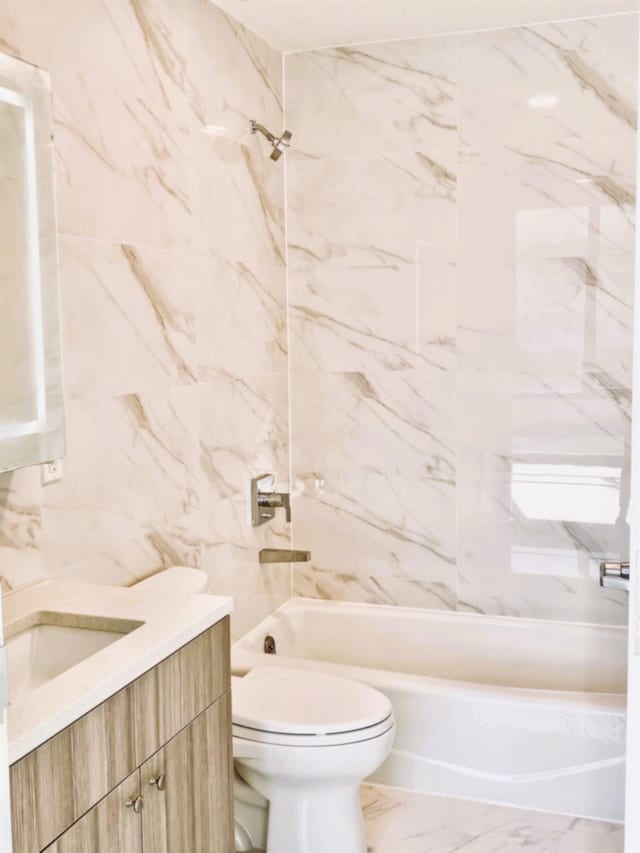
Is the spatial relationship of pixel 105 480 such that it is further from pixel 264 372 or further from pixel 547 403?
pixel 547 403

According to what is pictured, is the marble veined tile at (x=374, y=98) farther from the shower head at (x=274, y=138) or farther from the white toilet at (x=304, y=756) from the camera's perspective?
the white toilet at (x=304, y=756)

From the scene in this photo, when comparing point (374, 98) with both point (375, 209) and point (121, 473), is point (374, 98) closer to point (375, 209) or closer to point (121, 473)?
point (375, 209)

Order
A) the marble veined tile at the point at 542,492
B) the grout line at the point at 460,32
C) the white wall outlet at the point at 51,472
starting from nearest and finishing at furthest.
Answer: the white wall outlet at the point at 51,472 < the grout line at the point at 460,32 < the marble veined tile at the point at 542,492

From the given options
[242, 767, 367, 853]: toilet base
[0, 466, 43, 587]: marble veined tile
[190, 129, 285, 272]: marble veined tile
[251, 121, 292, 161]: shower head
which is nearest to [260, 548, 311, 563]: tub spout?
[242, 767, 367, 853]: toilet base

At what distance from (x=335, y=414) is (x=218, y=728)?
162 cm

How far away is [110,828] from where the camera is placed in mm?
1512

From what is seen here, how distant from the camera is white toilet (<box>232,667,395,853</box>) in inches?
87.4

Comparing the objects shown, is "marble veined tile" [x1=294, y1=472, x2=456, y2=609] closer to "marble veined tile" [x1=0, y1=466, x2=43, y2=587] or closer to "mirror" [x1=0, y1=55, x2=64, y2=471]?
"marble veined tile" [x1=0, y1=466, x2=43, y2=587]

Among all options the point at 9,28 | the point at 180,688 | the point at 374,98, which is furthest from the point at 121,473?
the point at 374,98

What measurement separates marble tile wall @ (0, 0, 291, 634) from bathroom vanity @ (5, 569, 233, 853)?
35 centimetres

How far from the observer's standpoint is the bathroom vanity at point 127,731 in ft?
4.40

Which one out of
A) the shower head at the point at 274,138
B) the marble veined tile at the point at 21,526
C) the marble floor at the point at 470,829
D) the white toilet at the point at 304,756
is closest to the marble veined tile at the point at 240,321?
the shower head at the point at 274,138

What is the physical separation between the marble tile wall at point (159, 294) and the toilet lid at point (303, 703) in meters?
0.42

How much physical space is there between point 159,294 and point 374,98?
1.27 m
